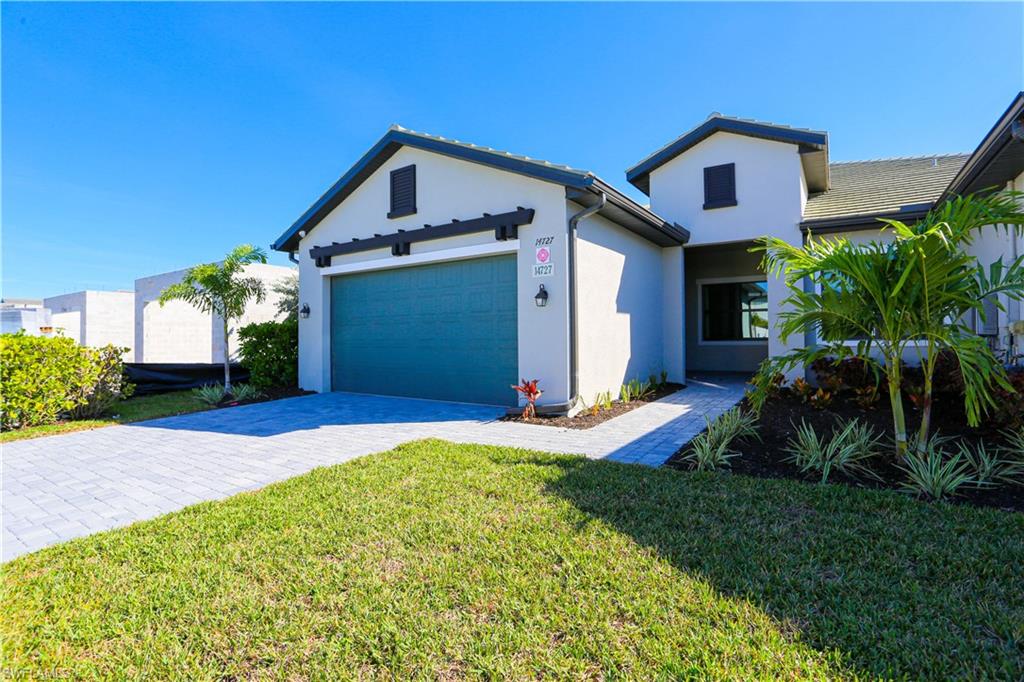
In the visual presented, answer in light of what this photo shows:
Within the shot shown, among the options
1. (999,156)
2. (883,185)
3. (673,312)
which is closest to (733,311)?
(673,312)

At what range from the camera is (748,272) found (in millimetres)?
13906

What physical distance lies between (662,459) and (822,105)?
33.3 ft

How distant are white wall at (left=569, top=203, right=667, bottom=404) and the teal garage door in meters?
1.32

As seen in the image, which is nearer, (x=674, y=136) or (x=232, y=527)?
(x=232, y=527)

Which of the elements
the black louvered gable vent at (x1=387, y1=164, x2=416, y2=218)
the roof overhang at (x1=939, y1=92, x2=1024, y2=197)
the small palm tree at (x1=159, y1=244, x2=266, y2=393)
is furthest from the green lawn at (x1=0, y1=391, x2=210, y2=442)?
the roof overhang at (x1=939, y1=92, x2=1024, y2=197)

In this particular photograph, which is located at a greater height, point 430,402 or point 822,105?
point 822,105

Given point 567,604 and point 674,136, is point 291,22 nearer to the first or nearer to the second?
point 674,136

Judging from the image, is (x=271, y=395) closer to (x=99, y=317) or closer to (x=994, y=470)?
(x=994, y=470)

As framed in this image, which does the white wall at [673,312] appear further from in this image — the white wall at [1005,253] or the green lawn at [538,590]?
the green lawn at [538,590]

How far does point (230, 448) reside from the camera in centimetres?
622

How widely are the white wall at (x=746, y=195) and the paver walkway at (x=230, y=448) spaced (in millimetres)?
3928

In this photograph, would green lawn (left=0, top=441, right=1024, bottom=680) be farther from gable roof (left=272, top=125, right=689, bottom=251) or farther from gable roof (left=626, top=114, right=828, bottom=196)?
gable roof (left=626, top=114, right=828, bottom=196)

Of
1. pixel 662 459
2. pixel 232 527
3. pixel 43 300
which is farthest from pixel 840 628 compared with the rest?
pixel 43 300

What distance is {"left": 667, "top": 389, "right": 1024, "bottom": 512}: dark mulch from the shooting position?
4.06 metres
